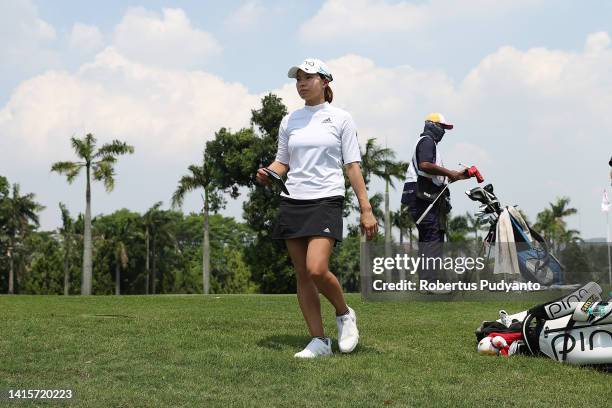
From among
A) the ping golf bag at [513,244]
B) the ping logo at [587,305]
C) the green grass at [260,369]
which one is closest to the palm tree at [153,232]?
the ping golf bag at [513,244]

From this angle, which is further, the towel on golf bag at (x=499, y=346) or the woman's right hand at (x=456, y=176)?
the woman's right hand at (x=456, y=176)

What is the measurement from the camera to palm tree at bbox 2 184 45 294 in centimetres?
7562

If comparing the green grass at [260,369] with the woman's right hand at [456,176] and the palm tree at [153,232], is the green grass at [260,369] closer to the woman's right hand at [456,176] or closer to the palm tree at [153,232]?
the woman's right hand at [456,176]

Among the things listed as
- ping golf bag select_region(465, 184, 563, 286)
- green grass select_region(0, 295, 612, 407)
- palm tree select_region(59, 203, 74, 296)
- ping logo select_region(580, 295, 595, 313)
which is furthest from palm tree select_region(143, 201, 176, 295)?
ping logo select_region(580, 295, 595, 313)

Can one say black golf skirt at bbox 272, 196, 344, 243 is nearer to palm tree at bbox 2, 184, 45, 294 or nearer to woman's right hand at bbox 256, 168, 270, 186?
woman's right hand at bbox 256, 168, 270, 186

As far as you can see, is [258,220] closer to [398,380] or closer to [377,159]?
[377,159]

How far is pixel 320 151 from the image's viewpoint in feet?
18.4

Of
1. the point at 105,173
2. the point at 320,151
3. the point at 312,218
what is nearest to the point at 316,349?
the point at 312,218

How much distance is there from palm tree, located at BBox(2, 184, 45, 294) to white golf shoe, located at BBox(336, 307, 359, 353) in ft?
246

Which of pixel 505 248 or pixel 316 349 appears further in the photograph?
pixel 505 248

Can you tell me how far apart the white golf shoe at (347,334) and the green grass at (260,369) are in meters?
0.08

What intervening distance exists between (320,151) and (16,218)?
251 ft

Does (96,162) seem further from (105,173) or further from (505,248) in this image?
(505,248)

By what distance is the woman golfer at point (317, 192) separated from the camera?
218 inches
